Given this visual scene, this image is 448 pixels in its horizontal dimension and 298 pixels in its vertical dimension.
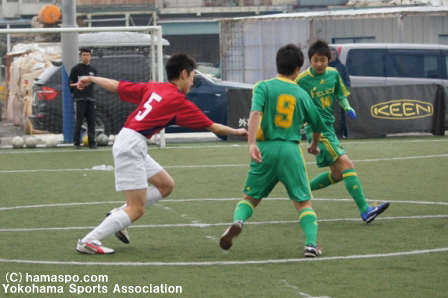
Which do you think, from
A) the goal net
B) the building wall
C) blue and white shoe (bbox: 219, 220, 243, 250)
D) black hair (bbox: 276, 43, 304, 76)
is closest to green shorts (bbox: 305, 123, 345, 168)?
black hair (bbox: 276, 43, 304, 76)

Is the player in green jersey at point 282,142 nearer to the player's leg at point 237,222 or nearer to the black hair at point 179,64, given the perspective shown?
the player's leg at point 237,222

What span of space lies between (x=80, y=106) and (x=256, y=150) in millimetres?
11044

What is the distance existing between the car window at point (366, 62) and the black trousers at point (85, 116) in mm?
7050

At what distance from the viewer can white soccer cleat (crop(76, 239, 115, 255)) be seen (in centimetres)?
736

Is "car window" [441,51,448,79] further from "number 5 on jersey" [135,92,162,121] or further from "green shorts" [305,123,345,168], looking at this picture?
"number 5 on jersey" [135,92,162,121]

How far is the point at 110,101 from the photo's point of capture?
19.7 m

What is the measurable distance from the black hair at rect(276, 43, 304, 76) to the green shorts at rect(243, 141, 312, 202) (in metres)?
0.63

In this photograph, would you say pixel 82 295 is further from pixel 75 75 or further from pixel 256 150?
pixel 75 75

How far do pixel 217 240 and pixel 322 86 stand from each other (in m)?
2.17

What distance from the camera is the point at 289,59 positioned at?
24.1 ft

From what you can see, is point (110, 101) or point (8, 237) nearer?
point (8, 237)

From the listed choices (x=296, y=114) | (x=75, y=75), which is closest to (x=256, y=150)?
(x=296, y=114)

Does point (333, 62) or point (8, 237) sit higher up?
point (333, 62)

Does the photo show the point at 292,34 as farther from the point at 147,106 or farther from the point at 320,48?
the point at 147,106
